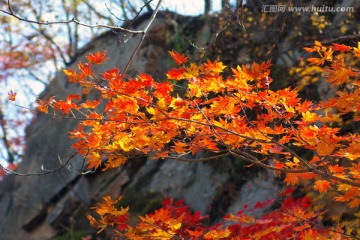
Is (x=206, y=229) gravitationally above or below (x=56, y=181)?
above

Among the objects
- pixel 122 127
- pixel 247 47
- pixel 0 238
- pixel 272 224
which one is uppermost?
pixel 247 47

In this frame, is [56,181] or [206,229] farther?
[56,181]

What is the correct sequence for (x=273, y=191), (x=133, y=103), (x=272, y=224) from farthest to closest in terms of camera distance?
(x=273, y=191), (x=272, y=224), (x=133, y=103)

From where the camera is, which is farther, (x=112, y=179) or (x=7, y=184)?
(x=7, y=184)

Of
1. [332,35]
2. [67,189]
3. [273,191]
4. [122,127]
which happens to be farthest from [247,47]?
[122,127]

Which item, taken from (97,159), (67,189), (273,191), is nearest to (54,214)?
(67,189)

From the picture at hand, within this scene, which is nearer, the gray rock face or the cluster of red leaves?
the cluster of red leaves

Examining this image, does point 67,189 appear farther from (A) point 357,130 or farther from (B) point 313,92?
(A) point 357,130

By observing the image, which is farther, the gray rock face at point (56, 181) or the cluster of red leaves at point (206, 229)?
the gray rock face at point (56, 181)

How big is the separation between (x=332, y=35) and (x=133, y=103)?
5.76 meters

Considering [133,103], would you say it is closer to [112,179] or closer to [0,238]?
[112,179]

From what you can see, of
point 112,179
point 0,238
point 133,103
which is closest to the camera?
point 133,103

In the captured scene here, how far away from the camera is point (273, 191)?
8.24 m

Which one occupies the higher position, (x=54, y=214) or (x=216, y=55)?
(x=216, y=55)
